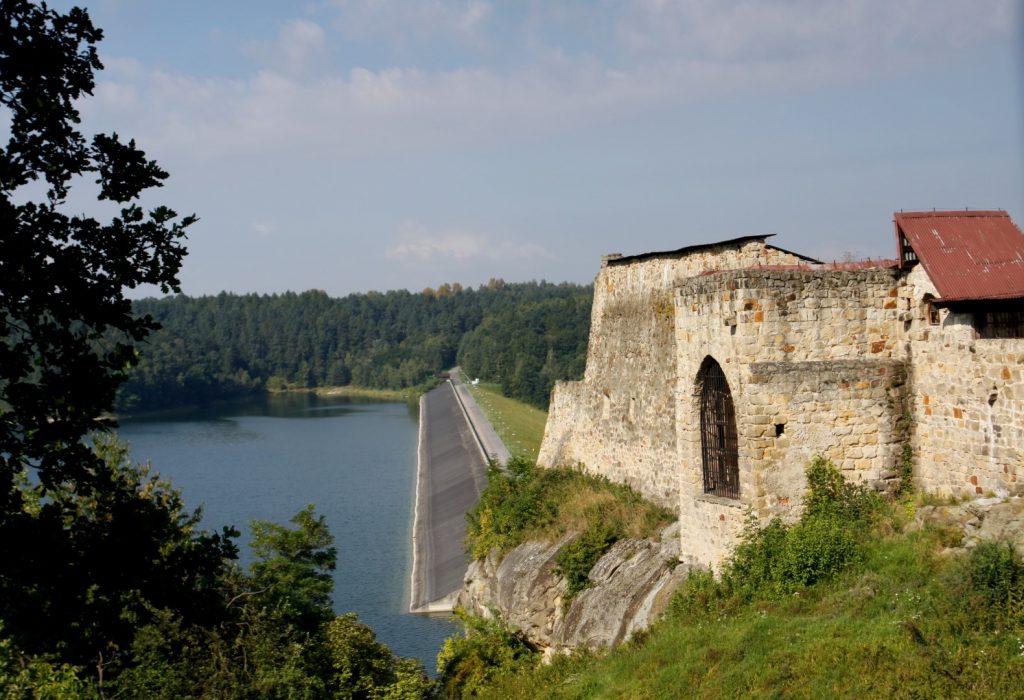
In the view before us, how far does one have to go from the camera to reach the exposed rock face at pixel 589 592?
15609mm

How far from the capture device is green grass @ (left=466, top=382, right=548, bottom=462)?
214ft

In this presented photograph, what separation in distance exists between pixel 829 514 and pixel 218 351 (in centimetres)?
16045

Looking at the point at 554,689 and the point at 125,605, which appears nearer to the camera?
the point at 125,605

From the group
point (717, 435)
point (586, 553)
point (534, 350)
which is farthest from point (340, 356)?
point (717, 435)

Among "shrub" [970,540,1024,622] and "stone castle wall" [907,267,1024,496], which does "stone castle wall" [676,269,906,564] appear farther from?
"shrub" [970,540,1024,622]

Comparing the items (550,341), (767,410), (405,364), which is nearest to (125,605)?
(767,410)

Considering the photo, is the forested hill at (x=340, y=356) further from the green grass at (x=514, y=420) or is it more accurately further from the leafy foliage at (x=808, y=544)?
the leafy foliage at (x=808, y=544)

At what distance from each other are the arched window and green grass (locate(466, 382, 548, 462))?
34497mm

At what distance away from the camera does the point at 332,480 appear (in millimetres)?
68062

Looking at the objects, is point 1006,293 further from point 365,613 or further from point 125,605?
point 365,613

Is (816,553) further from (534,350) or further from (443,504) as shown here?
(534,350)

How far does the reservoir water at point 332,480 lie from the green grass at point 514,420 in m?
7.62

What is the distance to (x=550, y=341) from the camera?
122m

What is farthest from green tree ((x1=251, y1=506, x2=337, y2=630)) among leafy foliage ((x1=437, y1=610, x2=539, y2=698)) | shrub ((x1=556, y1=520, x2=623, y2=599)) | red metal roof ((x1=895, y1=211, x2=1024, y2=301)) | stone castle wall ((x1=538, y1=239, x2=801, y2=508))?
red metal roof ((x1=895, y1=211, x2=1024, y2=301))
